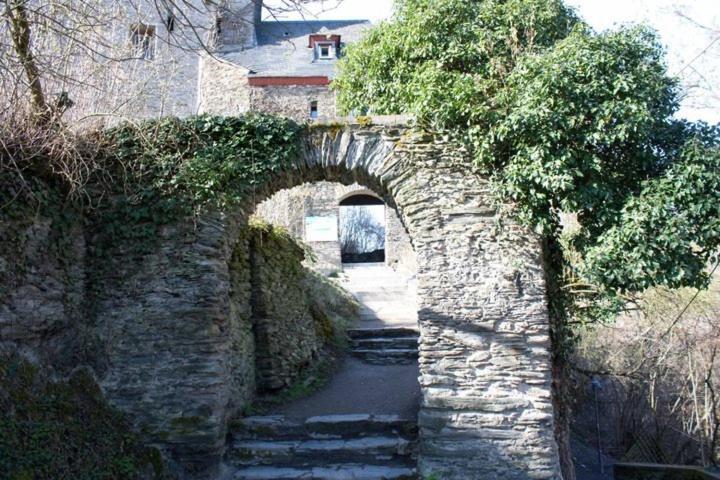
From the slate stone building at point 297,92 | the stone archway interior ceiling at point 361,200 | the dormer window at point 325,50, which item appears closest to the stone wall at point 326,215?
the slate stone building at point 297,92

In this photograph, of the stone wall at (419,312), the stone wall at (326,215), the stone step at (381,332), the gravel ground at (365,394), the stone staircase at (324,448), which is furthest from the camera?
the stone wall at (326,215)

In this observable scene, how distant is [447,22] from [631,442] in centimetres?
731

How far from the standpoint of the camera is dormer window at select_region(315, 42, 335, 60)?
65.3 ft

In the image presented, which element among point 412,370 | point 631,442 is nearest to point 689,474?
point 631,442

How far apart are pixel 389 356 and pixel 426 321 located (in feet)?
13.5

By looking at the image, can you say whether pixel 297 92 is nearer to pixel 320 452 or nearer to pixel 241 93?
pixel 241 93

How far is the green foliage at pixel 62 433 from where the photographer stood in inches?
176

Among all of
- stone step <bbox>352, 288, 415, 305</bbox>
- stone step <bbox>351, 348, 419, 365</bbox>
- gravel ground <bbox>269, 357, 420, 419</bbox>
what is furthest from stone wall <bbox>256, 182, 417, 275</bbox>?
gravel ground <bbox>269, 357, 420, 419</bbox>

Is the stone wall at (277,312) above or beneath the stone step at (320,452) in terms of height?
above

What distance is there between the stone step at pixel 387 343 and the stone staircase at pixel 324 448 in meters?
3.41

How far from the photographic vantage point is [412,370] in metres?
8.84

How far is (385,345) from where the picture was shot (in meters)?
9.89

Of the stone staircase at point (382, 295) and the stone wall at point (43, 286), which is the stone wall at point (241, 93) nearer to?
the stone staircase at point (382, 295)

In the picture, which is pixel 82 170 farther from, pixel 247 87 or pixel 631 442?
pixel 247 87
